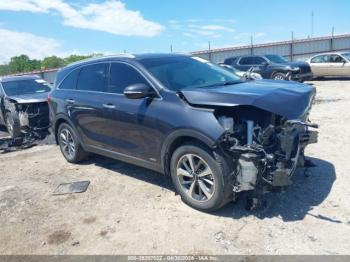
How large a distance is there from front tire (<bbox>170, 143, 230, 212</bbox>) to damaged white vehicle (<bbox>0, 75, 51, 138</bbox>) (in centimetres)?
626

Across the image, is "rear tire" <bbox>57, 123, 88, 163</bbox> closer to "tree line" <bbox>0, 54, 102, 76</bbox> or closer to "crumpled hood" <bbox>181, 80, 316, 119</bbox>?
"crumpled hood" <bbox>181, 80, 316, 119</bbox>

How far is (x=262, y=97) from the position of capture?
414 centimetres

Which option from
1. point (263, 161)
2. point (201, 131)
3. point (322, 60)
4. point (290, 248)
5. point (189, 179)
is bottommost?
point (290, 248)

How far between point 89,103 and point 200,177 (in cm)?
250

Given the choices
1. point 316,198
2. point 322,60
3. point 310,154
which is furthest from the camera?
point 322,60

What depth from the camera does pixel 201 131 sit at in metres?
4.24

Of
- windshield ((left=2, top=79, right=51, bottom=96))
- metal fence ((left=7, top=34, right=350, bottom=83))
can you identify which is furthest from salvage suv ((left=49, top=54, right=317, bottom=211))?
metal fence ((left=7, top=34, right=350, bottom=83))

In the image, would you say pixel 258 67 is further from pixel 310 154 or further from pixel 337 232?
pixel 337 232

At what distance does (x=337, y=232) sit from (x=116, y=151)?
328 centimetres

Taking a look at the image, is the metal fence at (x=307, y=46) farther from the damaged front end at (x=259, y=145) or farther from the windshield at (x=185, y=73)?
the damaged front end at (x=259, y=145)

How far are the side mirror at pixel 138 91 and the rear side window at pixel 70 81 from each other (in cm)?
222

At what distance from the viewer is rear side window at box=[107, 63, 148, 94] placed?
17.2 ft

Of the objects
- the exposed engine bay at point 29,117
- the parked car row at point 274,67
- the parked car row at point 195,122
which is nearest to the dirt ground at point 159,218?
the parked car row at point 195,122

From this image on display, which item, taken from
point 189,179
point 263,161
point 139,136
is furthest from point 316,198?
point 139,136
